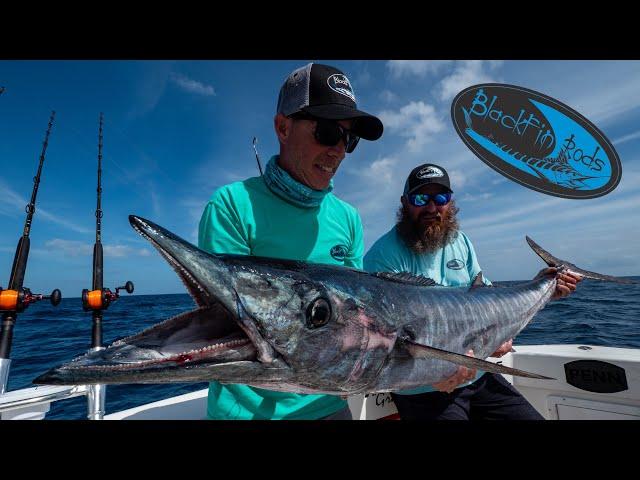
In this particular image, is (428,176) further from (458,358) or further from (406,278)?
(458,358)

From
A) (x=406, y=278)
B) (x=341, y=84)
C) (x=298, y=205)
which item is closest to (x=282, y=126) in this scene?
(x=341, y=84)

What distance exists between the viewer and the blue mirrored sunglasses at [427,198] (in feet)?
14.3

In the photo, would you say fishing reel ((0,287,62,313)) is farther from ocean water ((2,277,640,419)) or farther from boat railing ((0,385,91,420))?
ocean water ((2,277,640,419))

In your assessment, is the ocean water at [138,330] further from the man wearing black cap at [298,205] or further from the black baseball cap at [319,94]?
the black baseball cap at [319,94]

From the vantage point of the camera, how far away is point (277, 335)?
1309 millimetres

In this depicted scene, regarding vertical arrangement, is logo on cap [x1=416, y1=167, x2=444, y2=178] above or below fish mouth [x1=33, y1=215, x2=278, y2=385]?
above

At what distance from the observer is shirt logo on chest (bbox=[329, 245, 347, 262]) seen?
233 cm

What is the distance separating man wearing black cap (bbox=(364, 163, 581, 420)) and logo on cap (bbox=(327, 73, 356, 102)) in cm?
195

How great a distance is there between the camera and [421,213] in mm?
4316

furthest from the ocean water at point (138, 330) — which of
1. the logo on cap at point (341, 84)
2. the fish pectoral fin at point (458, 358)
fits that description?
the logo on cap at point (341, 84)

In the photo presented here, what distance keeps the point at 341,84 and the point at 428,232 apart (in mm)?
2301

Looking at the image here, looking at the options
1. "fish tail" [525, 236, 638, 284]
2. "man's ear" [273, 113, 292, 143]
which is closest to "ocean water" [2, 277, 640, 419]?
"fish tail" [525, 236, 638, 284]
